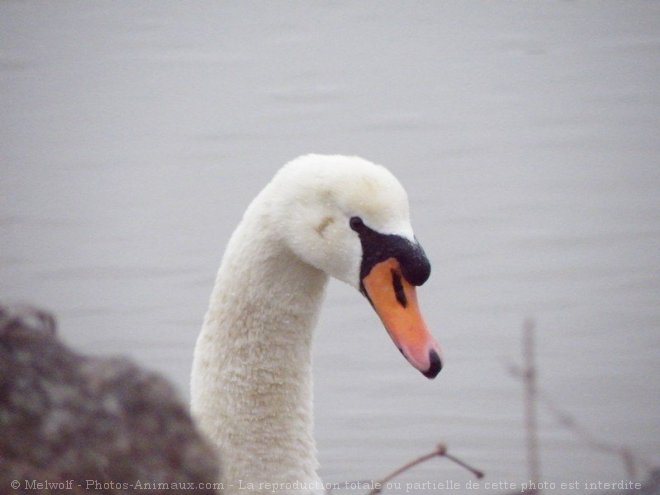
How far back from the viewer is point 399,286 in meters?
4.33

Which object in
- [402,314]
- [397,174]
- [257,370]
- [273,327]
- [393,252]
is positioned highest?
[393,252]

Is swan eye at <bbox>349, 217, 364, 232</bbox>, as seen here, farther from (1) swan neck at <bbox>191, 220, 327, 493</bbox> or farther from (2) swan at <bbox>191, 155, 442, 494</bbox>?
(1) swan neck at <bbox>191, 220, 327, 493</bbox>

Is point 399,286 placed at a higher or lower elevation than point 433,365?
higher

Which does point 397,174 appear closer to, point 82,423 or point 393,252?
point 393,252

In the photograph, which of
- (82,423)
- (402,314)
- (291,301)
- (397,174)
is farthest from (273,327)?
(397,174)

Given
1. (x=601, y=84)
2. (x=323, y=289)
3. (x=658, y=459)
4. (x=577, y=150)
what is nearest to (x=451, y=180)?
(x=577, y=150)

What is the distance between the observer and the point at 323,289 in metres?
4.58

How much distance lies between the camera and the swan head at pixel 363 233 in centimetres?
424

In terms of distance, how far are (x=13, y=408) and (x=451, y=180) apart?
26.8 ft

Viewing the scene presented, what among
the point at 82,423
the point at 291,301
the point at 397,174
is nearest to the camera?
the point at 82,423

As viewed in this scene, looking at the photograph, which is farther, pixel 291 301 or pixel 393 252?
pixel 291 301

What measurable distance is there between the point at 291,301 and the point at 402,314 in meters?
0.36

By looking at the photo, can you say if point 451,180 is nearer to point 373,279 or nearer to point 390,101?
point 390,101

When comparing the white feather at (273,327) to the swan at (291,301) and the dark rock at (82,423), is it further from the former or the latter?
the dark rock at (82,423)
